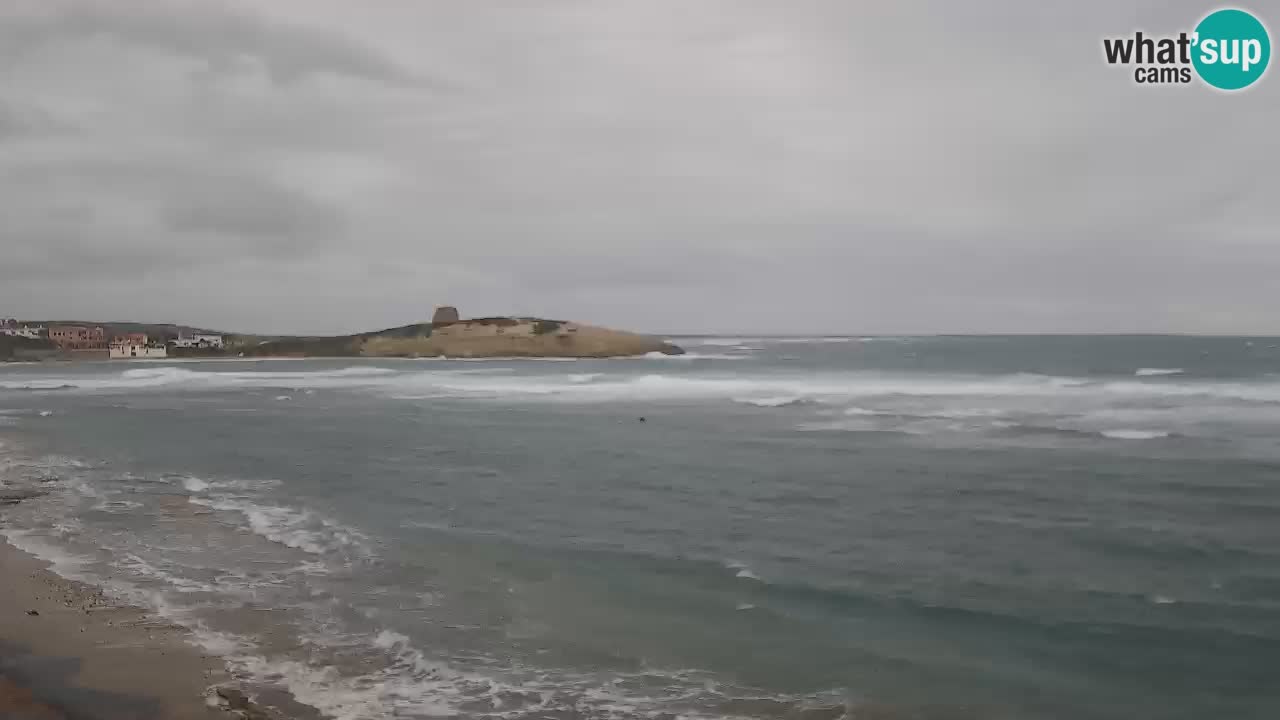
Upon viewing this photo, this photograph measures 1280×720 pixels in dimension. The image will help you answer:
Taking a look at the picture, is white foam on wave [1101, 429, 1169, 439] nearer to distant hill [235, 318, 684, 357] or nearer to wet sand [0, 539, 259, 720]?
wet sand [0, 539, 259, 720]

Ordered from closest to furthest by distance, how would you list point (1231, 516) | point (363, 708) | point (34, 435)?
point (363, 708), point (1231, 516), point (34, 435)

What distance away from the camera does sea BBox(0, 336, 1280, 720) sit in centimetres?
724

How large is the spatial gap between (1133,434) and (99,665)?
2738 centimetres

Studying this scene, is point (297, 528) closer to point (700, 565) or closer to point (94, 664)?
point (94, 664)

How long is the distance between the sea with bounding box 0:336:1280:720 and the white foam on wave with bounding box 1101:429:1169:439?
0.86ft

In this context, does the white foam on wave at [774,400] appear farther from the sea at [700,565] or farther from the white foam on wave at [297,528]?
the white foam on wave at [297,528]

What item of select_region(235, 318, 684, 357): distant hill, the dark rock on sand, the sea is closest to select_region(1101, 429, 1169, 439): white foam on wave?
the sea

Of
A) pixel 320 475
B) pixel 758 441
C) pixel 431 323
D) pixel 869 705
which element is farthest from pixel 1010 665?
pixel 431 323

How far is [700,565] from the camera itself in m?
11.1

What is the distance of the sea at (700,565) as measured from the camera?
7.24 m

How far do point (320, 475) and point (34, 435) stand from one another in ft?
48.6

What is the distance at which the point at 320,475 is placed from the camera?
18.8 m

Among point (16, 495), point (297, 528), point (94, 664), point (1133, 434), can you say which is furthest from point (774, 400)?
point (94, 664)

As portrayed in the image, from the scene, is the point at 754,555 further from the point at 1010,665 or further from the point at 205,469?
the point at 205,469
